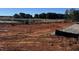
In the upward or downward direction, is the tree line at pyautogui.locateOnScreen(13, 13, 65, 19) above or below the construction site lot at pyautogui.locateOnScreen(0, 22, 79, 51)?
above

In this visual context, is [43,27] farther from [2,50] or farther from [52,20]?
[2,50]

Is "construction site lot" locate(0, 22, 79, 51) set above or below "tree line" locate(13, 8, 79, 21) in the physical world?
below

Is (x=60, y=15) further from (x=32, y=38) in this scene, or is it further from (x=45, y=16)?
(x=32, y=38)

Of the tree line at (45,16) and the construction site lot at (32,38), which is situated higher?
the tree line at (45,16)

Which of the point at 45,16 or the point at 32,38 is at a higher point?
the point at 45,16

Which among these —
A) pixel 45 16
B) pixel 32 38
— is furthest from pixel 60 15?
pixel 32 38

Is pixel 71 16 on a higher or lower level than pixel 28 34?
higher

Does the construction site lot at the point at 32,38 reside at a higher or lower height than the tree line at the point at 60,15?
lower
